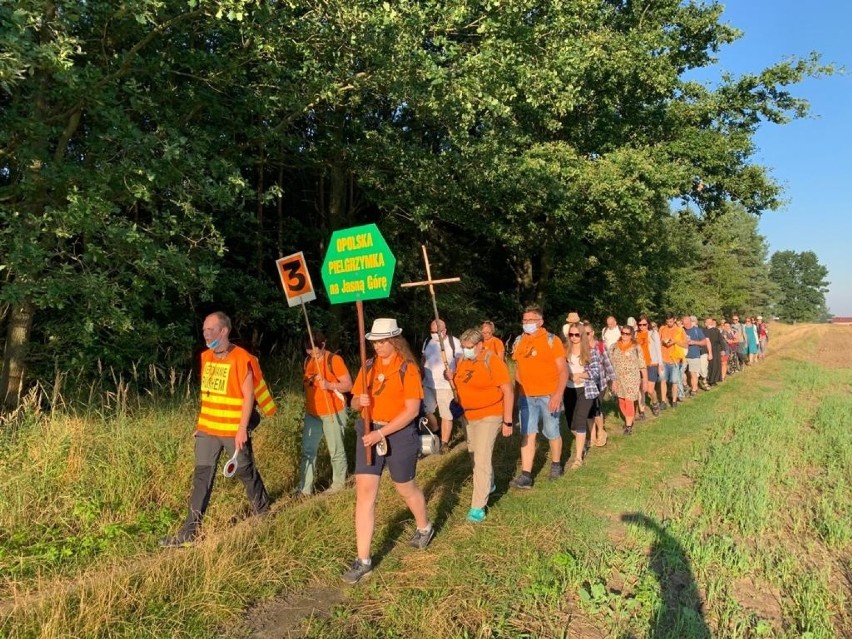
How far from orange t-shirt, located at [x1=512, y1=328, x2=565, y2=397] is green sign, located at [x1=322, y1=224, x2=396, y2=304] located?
6.23ft

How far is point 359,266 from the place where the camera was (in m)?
5.76

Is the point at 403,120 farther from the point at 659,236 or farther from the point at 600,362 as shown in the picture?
the point at 659,236

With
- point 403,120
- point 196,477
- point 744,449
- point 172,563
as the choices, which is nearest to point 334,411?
point 196,477

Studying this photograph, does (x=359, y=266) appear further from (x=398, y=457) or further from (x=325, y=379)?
(x=398, y=457)

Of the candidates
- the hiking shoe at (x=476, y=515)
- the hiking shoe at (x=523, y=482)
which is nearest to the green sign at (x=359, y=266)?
the hiking shoe at (x=476, y=515)

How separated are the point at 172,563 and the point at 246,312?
7.77m

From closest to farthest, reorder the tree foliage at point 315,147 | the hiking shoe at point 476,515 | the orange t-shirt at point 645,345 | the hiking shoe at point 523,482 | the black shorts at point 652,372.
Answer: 1. the hiking shoe at point 476,515
2. the tree foliage at point 315,147
3. the hiking shoe at point 523,482
4. the orange t-shirt at point 645,345
5. the black shorts at point 652,372

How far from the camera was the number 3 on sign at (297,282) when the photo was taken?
6305mm

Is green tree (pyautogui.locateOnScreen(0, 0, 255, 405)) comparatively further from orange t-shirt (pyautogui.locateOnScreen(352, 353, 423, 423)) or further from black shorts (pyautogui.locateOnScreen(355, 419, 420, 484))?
black shorts (pyautogui.locateOnScreen(355, 419, 420, 484))

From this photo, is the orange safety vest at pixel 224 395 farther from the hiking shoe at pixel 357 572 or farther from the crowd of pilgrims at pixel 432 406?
the hiking shoe at pixel 357 572

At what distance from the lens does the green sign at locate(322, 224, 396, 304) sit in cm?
561

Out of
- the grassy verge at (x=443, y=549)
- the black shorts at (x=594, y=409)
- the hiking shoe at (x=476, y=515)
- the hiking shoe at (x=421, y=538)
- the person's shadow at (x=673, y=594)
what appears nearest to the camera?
the person's shadow at (x=673, y=594)

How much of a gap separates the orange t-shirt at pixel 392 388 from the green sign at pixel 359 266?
1.07 meters

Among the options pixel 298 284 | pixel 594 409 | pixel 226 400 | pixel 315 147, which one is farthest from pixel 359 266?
pixel 315 147
